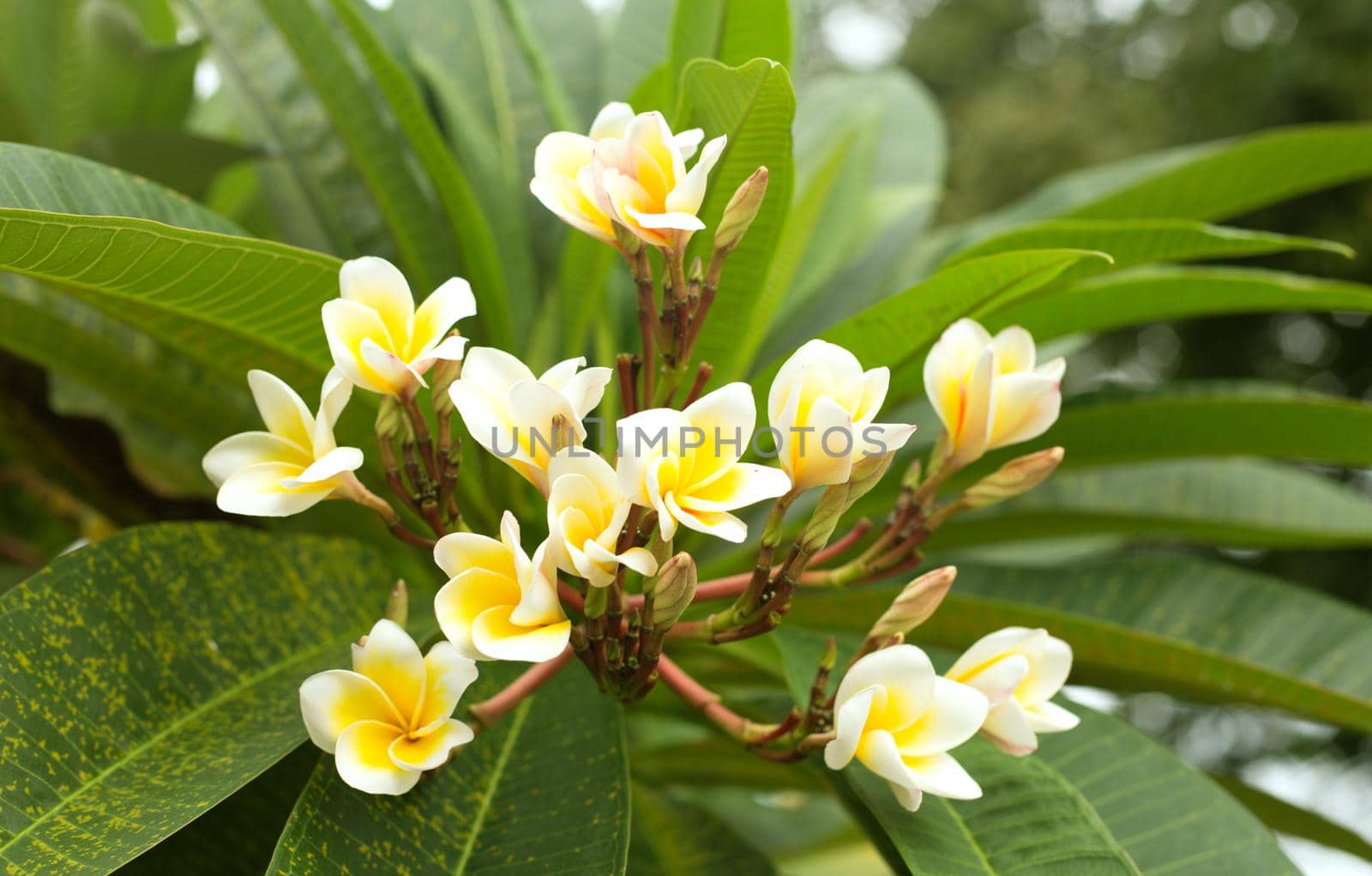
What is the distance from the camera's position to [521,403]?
0.47 metres

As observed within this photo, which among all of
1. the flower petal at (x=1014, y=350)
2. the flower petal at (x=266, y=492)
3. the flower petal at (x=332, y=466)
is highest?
the flower petal at (x=1014, y=350)

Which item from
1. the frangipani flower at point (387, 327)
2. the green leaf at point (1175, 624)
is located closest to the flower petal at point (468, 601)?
the frangipani flower at point (387, 327)

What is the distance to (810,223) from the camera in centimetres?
100

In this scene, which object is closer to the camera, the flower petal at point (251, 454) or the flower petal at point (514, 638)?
the flower petal at point (514, 638)

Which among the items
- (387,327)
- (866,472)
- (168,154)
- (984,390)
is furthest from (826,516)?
(168,154)

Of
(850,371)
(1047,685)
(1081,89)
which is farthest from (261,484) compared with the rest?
(1081,89)

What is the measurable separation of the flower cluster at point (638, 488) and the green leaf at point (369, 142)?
34cm

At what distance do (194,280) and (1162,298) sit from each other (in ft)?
2.14

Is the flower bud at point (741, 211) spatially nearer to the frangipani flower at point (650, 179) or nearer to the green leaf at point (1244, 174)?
the frangipani flower at point (650, 179)

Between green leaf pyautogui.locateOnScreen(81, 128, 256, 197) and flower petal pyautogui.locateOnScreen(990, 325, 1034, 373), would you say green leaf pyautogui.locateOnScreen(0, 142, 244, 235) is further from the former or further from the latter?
flower petal pyautogui.locateOnScreen(990, 325, 1034, 373)

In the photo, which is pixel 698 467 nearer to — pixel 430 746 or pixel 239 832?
pixel 430 746

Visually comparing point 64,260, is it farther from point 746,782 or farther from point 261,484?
point 746,782

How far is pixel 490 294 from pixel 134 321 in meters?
0.27

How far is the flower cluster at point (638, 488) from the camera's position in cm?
46
